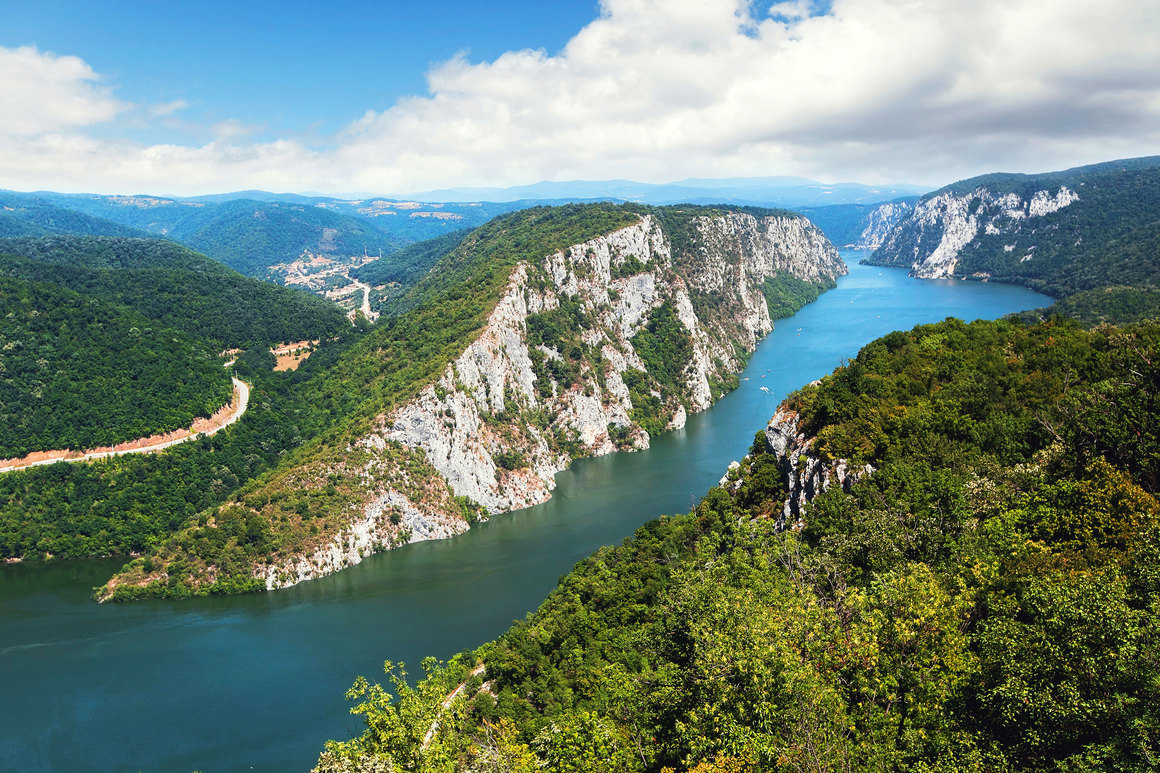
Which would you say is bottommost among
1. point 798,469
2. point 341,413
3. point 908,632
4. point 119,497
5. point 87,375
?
point 119,497

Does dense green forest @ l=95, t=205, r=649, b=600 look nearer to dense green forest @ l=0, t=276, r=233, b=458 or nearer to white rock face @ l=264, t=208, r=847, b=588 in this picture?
white rock face @ l=264, t=208, r=847, b=588

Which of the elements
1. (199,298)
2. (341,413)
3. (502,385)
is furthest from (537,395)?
(199,298)

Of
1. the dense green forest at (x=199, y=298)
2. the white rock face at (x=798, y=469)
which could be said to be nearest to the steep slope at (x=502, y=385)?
the dense green forest at (x=199, y=298)

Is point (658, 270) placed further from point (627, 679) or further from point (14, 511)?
point (627, 679)

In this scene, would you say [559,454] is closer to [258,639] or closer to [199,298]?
[258,639]

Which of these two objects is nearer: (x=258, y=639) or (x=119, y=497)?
(x=258, y=639)

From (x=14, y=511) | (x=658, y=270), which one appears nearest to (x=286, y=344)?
(x=14, y=511)
